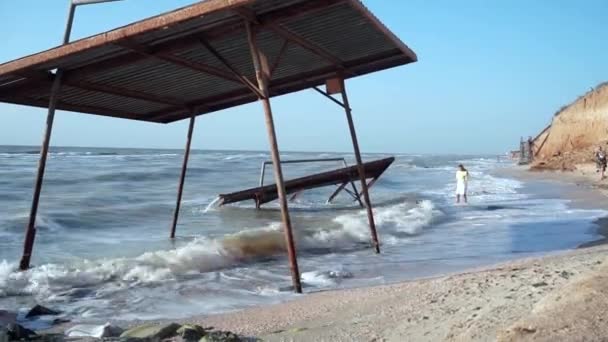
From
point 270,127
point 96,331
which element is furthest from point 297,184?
point 96,331

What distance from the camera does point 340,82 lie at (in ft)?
32.1

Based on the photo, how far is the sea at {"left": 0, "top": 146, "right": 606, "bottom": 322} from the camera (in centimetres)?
736

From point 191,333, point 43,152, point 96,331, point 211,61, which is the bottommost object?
point 96,331

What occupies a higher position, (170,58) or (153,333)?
(170,58)

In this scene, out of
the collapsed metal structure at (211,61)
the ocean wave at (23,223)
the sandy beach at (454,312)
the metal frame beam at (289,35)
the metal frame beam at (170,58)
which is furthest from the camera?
the ocean wave at (23,223)

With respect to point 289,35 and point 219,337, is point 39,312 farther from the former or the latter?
point 289,35

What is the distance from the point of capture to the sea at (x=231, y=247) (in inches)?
290

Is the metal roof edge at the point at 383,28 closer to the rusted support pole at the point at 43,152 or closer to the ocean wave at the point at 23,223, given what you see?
the rusted support pole at the point at 43,152

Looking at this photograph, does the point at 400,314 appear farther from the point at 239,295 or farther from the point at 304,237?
the point at 304,237

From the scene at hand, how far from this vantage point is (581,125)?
44.3m

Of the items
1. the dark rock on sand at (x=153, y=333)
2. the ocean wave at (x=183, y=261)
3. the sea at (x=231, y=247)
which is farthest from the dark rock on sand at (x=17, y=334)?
the ocean wave at (x=183, y=261)

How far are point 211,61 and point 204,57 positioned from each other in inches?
12.1

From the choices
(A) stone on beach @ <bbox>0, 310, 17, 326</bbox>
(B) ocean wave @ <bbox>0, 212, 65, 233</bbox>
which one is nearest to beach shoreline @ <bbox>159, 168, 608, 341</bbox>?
(A) stone on beach @ <bbox>0, 310, 17, 326</bbox>

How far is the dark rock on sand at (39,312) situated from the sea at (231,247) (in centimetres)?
18
